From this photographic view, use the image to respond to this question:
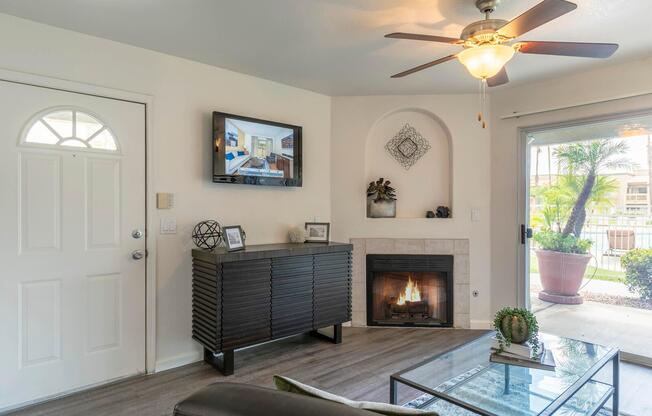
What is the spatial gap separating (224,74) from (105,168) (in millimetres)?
1215

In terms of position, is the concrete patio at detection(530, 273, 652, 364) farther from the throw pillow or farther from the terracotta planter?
the throw pillow

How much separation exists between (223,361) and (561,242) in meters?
3.12

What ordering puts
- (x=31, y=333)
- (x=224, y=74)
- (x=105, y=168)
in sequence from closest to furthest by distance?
(x=31, y=333)
(x=105, y=168)
(x=224, y=74)

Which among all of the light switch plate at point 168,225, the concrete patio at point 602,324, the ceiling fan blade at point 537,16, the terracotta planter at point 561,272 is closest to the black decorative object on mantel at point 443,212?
the terracotta planter at point 561,272

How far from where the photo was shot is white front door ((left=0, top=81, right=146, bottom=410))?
2.23m

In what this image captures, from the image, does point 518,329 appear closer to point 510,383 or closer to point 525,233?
point 510,383

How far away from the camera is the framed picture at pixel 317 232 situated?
11.3 ft

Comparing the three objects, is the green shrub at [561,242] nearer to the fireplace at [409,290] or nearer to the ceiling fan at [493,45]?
the fireplace at [409,290]

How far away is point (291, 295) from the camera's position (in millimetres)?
2947

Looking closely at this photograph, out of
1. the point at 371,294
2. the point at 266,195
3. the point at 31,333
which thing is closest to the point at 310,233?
the point at 266,195

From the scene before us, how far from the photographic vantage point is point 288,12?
7.11 feet

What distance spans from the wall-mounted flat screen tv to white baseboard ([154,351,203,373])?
140cm

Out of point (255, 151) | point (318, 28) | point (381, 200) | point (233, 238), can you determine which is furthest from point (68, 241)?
point (381, 200)

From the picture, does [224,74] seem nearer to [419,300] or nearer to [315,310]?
[315,310]
